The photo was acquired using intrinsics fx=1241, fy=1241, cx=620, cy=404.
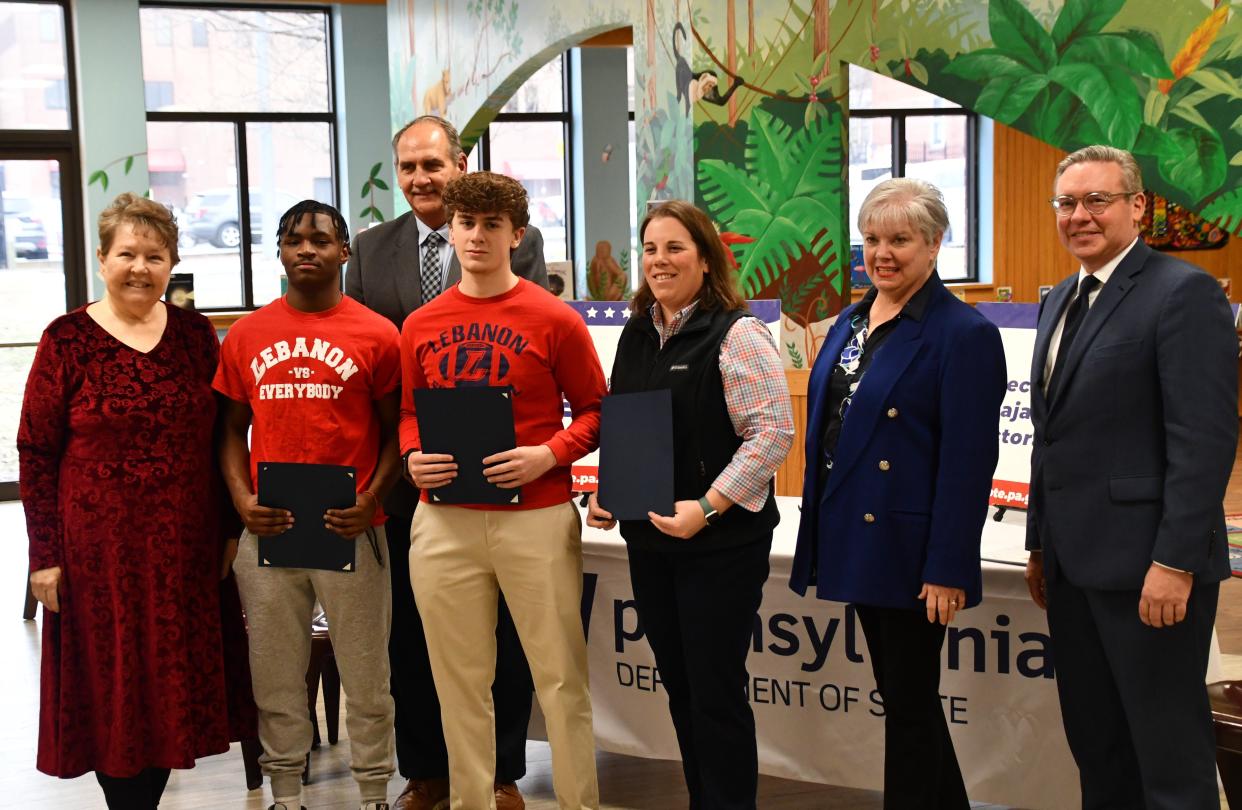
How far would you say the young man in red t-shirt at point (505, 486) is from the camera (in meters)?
2.73

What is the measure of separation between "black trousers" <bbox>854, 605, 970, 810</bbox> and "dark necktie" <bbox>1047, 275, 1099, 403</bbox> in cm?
53

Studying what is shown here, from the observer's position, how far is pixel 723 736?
2.67 metres

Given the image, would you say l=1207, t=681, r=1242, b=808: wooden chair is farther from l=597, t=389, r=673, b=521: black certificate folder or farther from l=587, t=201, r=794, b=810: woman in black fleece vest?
l=597, t=389, r=673, b=521: black certificate folder

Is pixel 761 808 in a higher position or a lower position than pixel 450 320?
lower

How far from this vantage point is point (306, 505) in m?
2.84

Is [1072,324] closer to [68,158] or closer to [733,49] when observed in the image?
[733,49]

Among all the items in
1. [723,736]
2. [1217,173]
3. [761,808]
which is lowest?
[761,808]

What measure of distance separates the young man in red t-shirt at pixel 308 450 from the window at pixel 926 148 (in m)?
10.4

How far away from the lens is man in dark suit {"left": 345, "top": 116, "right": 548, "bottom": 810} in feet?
10.2

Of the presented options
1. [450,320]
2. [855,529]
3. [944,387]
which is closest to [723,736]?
[855,529]

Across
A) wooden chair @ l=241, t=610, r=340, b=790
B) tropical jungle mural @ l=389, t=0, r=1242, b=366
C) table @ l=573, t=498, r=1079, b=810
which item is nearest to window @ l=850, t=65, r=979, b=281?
tropical jungle mural @ l=389, t=0, r=1242, b=366

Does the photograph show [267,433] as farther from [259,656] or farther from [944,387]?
[944,387]

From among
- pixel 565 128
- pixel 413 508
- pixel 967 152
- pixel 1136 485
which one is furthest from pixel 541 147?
pixel 1136 485

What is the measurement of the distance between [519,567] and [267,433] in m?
0.67
